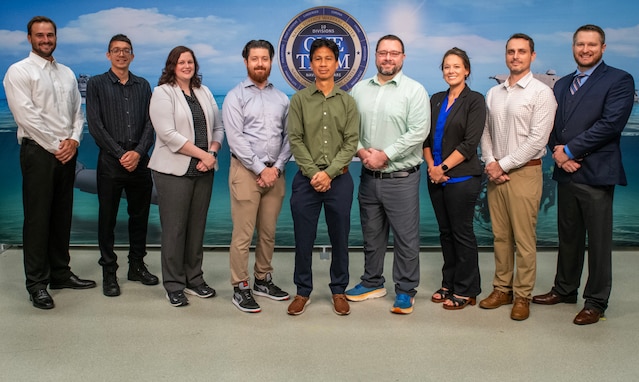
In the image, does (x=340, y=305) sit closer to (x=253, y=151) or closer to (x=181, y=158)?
(x=253, y=151)

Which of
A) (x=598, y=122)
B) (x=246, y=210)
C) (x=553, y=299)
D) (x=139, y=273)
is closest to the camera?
(x=598, y=122)

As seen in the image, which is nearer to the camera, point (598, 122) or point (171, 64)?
point (598, 122)

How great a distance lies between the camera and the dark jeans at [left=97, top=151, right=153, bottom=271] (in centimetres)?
435

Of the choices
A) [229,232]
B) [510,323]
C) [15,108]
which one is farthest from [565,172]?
[15,108]

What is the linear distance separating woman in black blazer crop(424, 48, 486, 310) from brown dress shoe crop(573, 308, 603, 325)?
23.9 inches

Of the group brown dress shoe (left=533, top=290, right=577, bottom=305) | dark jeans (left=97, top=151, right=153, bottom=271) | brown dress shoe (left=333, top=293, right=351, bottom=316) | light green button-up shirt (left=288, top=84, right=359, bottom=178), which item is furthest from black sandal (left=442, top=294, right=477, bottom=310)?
dark jeans (left=97, top=151, right=153, bottom=271)

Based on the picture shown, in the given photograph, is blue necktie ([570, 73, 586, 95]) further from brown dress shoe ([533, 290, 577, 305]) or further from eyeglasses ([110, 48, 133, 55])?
eyeglasses ([110, 48, 133, 55])

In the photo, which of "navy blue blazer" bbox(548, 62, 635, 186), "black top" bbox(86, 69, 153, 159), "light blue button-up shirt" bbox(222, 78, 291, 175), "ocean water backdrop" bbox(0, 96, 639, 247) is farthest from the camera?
"ocean water backdrop" bbox(0, 96, 639, 247)

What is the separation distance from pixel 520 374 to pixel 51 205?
10.1 feet

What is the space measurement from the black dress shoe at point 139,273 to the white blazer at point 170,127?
91 centimetres

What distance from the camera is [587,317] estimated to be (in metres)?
3.88

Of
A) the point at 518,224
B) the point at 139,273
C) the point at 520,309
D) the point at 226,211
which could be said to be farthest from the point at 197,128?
the point at 520,309

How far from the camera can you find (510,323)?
3.89 metres

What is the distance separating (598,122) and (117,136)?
9.78 feet
